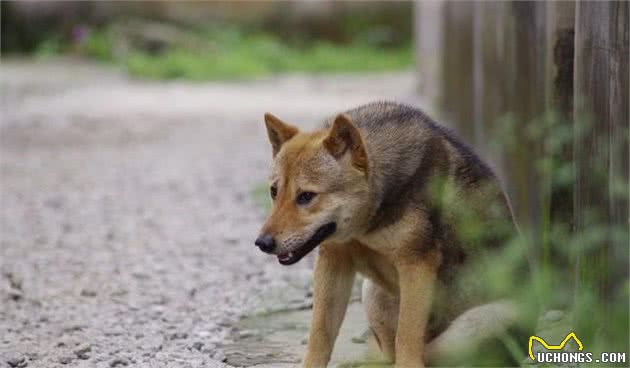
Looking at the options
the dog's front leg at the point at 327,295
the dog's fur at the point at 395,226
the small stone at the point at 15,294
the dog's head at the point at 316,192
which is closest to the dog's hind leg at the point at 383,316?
the dog's fur at the point at 395,226

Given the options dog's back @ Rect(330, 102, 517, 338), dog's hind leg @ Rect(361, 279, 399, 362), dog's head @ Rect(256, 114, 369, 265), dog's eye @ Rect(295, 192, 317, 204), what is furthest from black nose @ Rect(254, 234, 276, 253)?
dog's hind leg @ Rect(361, 279, 399, 362)

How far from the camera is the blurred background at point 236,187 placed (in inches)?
203

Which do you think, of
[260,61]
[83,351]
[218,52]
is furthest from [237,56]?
[83,351]

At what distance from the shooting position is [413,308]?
484 cm

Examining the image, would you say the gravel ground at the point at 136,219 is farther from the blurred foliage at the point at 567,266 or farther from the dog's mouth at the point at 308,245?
the blurred foliage at the point at 567,266

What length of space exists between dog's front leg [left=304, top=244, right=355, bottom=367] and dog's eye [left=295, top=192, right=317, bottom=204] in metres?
0.33

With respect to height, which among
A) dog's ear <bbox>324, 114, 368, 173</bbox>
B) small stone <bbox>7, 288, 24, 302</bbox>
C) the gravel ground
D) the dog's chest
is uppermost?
dog's ear <bbox>324, 114, 368, 173</bbox>

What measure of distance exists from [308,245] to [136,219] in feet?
14.4

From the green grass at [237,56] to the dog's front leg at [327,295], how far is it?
43.6 feet

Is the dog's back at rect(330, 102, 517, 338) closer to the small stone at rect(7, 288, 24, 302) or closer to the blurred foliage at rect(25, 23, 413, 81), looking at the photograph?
the small stone at rect(7, 288, 24, 302)

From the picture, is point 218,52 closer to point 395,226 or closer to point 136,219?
point 136,219

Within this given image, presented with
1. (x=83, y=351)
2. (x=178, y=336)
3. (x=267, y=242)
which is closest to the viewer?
(x=267, y=242)

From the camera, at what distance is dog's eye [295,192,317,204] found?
475 cm

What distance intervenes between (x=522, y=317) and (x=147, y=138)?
8.30m
